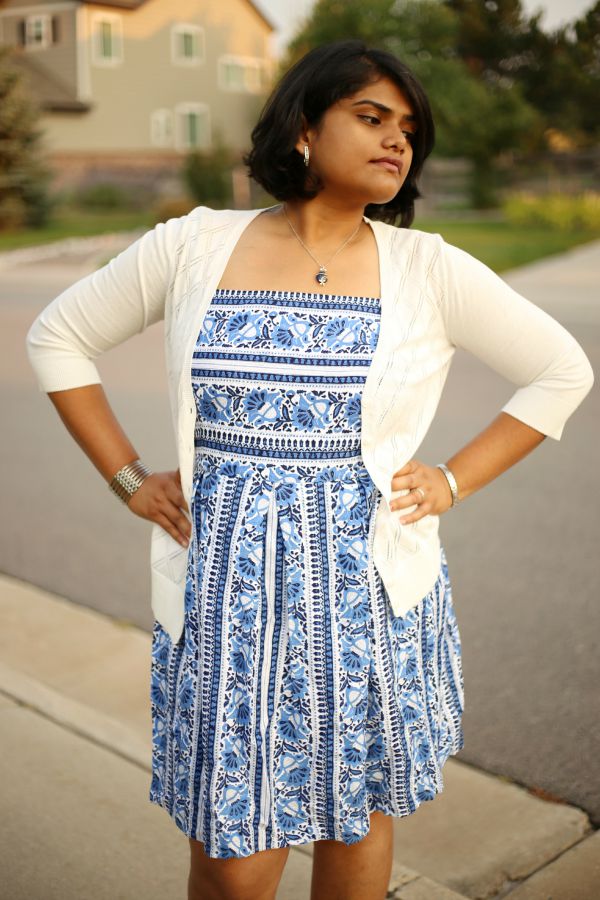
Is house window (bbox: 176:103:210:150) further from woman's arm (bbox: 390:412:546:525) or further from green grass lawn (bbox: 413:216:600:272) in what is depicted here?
woman's arm (bbox: 390:412:546:525)

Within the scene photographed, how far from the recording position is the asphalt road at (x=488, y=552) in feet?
11.4

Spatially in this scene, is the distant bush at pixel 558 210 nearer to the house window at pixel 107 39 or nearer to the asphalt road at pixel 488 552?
the asphalt road at pixel 488 552

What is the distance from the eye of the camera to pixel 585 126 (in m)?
8.13

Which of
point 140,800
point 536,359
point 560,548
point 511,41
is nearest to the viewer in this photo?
point 536,359

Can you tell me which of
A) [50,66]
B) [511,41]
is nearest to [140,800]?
[511,41]

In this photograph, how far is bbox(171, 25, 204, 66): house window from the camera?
3675 cm

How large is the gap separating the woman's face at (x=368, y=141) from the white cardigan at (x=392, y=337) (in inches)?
5.5

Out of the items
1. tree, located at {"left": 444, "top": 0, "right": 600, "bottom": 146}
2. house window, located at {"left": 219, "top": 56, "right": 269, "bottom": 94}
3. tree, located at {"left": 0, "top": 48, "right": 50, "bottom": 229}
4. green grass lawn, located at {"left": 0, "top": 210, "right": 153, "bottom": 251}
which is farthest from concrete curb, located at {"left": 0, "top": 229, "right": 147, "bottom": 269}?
house window, located at {"left": 219, "top": 56, "right": 269, "bottom": 94}

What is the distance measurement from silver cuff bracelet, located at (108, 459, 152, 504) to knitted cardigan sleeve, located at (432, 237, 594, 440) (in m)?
0.73

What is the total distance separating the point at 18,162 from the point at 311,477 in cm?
2764

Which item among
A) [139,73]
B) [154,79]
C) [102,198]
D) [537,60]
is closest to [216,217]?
[537,60]

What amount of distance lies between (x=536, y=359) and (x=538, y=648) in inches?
86.1

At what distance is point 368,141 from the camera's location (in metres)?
1.98

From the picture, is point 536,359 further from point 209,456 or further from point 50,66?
point 50,66
